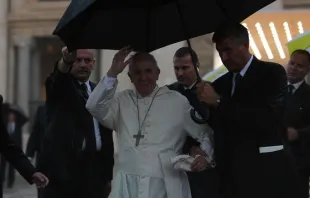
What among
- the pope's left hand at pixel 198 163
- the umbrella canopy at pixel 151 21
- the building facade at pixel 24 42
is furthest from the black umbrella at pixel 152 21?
the building facade at pixel 24 42

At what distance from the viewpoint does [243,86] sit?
4.50m

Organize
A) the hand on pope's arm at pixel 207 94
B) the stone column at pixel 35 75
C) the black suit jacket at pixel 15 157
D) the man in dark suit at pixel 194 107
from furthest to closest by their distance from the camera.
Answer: the stone column at pixel 35 75 < the man in dark suit at pixel 194 107 < the black suit jacket at pixel 15 157 < the hand on pope's arm at pixel 207 94

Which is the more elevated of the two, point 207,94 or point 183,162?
point 207,94

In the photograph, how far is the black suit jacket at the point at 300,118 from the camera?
666cm

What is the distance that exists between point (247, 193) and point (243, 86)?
0.64 m

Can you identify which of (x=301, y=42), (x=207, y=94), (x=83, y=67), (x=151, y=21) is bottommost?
(x=207, y=94)

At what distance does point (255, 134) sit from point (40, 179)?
161cm

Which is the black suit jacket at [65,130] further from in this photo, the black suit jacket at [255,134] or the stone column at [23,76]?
the stone column at [23,76]

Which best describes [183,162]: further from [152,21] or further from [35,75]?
[35,75]

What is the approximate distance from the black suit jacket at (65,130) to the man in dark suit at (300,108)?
74.6 inches

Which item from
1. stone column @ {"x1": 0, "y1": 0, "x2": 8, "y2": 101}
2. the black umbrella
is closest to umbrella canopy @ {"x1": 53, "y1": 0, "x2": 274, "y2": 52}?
the black umbrella

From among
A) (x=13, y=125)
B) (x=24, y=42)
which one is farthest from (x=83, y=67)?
(x=24, y=42)

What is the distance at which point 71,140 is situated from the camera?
18.6 feet

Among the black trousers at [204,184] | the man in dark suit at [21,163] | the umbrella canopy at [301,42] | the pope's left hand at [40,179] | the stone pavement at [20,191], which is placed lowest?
the stone pavement at [20,191]
